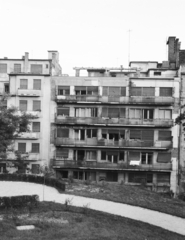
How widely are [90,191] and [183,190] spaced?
22.7 meters

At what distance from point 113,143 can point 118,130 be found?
1.91 meters

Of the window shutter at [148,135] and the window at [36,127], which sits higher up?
the window at [36,127]

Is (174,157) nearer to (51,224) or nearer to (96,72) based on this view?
(96,72)

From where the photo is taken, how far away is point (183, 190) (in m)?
46.9

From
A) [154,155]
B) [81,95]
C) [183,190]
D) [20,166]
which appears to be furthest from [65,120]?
[183,190]

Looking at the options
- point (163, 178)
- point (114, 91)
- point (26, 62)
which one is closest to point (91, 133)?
point (114, 91)

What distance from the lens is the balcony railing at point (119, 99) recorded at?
47656 mm

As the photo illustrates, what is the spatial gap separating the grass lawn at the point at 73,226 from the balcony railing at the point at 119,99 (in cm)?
2832

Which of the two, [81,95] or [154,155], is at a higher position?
[81,95]

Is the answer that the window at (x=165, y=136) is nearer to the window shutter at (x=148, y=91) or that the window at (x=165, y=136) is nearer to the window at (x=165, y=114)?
the window at (x=165, y=114)

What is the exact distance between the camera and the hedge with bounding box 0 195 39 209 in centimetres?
2000

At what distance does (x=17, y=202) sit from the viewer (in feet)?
66.4

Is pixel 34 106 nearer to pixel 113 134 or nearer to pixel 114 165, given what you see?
pixel 113 134

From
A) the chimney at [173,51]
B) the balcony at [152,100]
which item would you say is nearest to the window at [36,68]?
the balcony at [152,100]
